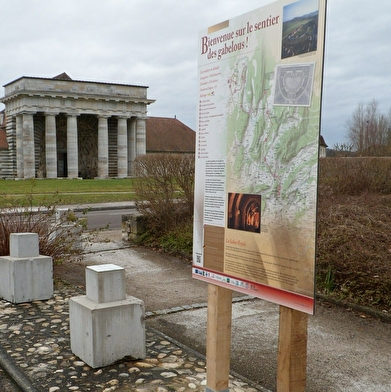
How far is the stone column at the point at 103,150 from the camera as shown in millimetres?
53772

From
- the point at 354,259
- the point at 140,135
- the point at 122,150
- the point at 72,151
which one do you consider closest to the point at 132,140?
the point at 140,135

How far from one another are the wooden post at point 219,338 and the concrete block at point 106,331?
129 cm

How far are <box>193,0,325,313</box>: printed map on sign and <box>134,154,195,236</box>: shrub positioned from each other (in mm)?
7093

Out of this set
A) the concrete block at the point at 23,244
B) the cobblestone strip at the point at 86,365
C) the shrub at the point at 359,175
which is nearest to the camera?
the cobblestone strip at the point at 86,365

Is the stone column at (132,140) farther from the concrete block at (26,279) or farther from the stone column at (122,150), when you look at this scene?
the concrete block at (26,279)

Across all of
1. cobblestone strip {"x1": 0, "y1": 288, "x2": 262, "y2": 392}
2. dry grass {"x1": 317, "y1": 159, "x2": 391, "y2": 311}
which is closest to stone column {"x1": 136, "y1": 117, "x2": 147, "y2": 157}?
dry grass {"x1": 317, "y1": 159, "x2": 391, "y2": 311}

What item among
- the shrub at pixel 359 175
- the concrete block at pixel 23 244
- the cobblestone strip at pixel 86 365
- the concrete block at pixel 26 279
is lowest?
the cobblestone strip at pixel 86 365

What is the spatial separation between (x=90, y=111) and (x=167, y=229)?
43.7 metres

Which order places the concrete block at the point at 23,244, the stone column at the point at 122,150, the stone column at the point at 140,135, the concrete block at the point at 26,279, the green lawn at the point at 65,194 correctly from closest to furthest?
1. the concrete block at the point at 26,279
2. the concrete block at the point at 23,244
3. the green lawn at the point at 65,194
4. the stone column at the point at 122,150
5. the stone column at the point at 140,135

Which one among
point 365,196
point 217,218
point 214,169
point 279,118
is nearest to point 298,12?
point 279,118

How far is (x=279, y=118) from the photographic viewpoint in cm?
296

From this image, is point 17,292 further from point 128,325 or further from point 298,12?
point 298,12

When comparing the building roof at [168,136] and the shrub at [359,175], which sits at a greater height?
the building roof at [168,136]

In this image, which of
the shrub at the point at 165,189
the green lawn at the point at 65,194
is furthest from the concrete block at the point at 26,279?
the green lawn at the point at 65,194
